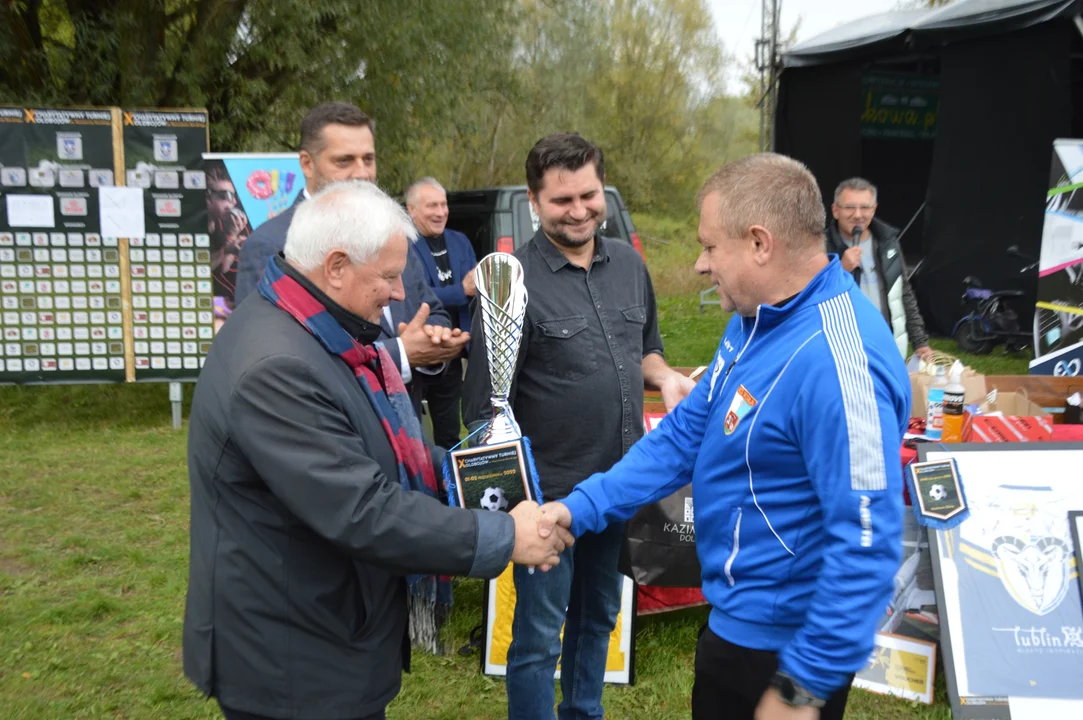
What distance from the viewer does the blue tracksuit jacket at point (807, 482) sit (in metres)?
1.57

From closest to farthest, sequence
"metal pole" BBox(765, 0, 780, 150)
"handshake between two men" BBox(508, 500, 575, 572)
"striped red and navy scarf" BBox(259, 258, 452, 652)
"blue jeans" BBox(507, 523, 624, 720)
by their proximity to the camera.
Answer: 1. "striped red and navy scarf" BBox(259, 258, 452, 652)
2. "handshake between two men" BBox(508, 500, 575, 572)
3. "blue jeans" BBox(507, 523, 624, 720)
4. "metal pole" BBox(765, 0, 780, 150)

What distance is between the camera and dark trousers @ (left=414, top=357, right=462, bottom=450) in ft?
17.4

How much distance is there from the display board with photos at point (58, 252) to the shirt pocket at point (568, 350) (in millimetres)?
5523

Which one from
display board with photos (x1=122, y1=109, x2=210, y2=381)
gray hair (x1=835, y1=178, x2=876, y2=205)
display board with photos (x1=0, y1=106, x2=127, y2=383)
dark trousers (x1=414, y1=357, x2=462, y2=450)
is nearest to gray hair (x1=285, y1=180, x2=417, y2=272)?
dark trousers (x1=414, y1=357, x2=462, y2=450)

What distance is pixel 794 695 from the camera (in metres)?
1.60

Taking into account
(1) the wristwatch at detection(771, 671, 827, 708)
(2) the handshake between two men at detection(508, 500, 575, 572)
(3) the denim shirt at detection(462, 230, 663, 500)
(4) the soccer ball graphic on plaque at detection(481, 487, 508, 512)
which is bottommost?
(1) the wristwatch at detection(771, 671, 827, 708)

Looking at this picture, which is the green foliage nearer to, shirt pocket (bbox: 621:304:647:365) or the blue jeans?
shirt pocket (bbox: 621:304:647:365)

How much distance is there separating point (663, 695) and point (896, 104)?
1195 centimetres

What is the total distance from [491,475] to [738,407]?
693mm

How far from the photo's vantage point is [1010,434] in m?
3.67

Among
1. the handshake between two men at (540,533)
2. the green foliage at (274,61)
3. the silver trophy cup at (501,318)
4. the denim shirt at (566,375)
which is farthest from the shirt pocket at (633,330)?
the green foliage at (274,61)

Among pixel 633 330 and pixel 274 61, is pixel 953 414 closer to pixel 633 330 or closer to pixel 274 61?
pixel 633 330

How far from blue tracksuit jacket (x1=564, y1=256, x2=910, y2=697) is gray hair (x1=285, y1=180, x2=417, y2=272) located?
2.66 feet

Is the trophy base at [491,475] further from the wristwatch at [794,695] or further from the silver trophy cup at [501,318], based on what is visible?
the wristwatch at [794,695]
